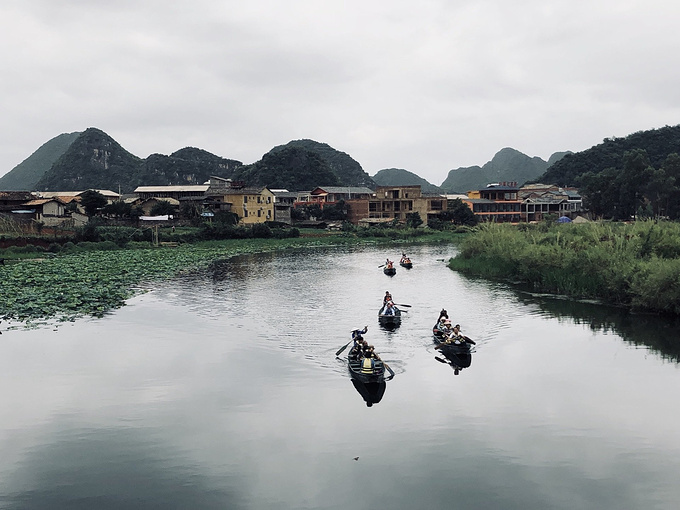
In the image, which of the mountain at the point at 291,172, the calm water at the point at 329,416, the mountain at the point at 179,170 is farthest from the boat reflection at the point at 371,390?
the mountain at the point at 179,170

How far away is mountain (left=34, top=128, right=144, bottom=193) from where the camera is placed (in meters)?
173

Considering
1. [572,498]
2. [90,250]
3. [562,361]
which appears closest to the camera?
[572,498]

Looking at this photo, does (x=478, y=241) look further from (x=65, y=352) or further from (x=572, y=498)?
(x=572, y=498)

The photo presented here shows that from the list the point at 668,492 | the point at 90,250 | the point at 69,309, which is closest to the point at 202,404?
the point at 668,492

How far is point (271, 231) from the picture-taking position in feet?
295

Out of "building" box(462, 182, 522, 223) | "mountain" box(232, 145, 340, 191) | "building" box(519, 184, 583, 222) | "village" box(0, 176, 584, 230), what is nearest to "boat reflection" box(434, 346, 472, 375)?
"village" box(0, 176, 584, 230)

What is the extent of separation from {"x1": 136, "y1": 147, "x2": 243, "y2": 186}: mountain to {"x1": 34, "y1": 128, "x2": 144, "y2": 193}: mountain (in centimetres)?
388

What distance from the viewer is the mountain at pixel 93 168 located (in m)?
173

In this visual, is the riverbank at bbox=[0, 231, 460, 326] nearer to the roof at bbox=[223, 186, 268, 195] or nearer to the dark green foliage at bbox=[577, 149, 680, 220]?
the roof at bbox=[223, 186, 268, 195]

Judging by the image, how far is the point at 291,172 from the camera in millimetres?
161500

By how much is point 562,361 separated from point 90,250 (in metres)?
53.0

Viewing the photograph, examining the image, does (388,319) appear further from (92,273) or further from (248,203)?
(248,203)

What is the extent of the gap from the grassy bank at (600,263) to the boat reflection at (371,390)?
17226mm

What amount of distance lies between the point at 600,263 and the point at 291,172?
430 feet
